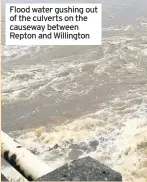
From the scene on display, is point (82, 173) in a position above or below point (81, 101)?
above

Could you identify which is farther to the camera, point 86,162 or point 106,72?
point 106,72

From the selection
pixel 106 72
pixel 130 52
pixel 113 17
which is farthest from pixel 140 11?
pixel 106 72

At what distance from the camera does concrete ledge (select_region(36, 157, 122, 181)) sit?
9.80ft

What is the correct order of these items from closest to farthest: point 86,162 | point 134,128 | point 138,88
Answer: point 86,162 < point 134,128 < point 138,88

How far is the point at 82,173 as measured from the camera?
3037 millimetres

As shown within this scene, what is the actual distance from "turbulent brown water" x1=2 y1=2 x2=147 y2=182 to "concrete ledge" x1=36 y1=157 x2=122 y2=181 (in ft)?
10.7

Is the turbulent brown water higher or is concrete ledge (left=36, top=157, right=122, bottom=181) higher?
concrete ledge (left=36, top=157, right=122, bottom=181)

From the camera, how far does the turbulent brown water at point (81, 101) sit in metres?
7.17

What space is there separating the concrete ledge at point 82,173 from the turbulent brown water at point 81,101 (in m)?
3.27

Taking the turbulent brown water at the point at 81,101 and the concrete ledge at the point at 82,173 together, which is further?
the turbulent brown water at the point at 81,101

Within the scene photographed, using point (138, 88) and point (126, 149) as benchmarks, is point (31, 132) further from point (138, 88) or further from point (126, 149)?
point (138, 88)

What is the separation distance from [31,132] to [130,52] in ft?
22.5

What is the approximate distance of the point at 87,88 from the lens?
34.5 ft

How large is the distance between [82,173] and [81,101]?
6.63m
